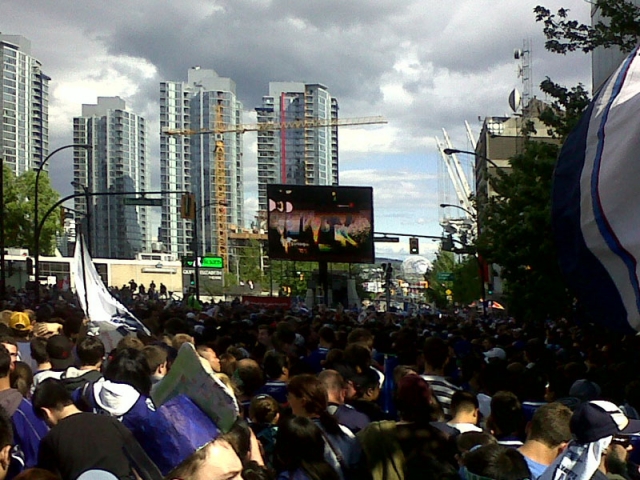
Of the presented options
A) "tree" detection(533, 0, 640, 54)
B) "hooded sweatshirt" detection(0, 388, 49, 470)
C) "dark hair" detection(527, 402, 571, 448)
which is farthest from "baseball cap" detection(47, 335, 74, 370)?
"tree" detection(533, 0, 640, 54)

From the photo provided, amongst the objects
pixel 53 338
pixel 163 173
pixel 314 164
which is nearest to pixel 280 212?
pixel 53 338

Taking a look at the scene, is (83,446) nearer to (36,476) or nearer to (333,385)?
(36,476)

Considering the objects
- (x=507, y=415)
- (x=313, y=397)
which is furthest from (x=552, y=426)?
(x=313, y=397)

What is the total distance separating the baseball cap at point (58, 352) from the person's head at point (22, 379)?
1.04m

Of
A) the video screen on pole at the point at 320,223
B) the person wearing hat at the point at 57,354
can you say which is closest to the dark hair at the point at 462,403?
the person wearing hat at the point at 57,354

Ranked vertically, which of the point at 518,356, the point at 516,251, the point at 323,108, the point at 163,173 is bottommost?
the point at 518,356

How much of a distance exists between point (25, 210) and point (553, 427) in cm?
7261

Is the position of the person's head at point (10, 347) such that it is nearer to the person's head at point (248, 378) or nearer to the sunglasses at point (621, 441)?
the person's head at point (248, 378)

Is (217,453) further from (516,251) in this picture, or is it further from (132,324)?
(516,251)

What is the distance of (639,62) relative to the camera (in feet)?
Answer: 13.1

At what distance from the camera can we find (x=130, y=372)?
5773mm

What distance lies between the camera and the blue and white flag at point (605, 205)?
3.58 m

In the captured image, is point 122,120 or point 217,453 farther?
point 122,120

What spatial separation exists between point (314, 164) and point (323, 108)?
559 inches
